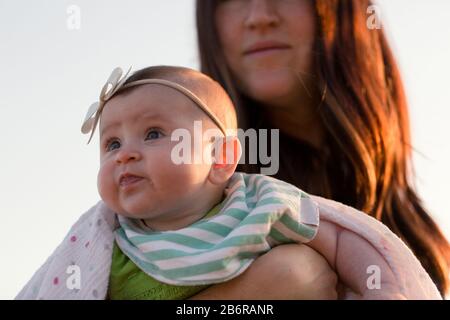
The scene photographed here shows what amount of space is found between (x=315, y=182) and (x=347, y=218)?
87 cm

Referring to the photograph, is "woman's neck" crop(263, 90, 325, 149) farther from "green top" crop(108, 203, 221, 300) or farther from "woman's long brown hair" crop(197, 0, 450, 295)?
"green top" crop(108, 203, 221, 300)

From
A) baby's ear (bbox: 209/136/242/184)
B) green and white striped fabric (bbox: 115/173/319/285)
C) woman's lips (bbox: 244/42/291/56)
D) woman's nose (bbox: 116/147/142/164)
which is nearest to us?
green and white striped fabric (bbox: 115/173/319/285)

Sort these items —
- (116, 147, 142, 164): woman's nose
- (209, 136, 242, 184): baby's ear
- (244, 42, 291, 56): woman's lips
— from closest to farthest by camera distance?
1. (116, 147, 142, 164): woman's nose
2. (209, 136, 242, 184): baby's ear
3. (244, 42, 291, 56): woman's lips

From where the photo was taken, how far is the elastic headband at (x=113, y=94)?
1998 mm

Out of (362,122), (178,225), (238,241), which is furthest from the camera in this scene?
(362,122)

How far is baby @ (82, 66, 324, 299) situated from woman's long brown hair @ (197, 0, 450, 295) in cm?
73

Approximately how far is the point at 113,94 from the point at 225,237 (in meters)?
0.51

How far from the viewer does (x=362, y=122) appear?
2.82 metres

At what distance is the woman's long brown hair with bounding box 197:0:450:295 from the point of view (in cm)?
274

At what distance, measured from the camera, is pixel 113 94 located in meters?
2.03

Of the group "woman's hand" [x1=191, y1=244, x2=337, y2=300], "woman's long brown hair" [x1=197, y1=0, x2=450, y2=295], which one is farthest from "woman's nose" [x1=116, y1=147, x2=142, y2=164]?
"woman's long brown hair" [x1=197, y1=0, x2=450, y2=295]
